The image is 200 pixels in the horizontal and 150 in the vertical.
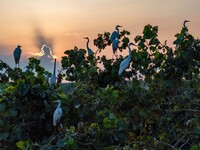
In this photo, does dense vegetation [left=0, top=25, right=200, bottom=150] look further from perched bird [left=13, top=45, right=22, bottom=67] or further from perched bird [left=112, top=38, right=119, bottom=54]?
perched bird [left=13, top=45, right=22, bottom=67]

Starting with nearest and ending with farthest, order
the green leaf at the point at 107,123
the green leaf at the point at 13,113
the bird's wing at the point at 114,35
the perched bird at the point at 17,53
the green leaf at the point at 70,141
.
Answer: the green leaf at the point at 70,141 < the green leaf at the point at 107,123 < the green leaf at the point at 13,113 < the bird's wing at the point at 114,35 < the perched bird at the point at 17,53

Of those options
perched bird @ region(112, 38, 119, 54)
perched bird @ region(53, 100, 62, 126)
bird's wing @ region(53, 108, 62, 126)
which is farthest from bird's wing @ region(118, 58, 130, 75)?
bird's wing @ region(53, 108, 62, 126)

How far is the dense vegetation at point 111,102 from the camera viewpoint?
6380 mm

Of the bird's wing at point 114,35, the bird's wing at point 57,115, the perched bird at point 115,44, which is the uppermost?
the bird's wing at point 114,35

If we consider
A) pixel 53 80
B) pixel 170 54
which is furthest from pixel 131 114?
pixel 53 80

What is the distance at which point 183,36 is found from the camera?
354 inches

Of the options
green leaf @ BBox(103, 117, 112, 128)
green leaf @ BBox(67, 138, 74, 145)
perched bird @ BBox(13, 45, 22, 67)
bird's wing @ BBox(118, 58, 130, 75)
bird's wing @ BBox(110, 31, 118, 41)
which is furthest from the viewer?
perched bird @ BBox(13, 45, 22, 67)

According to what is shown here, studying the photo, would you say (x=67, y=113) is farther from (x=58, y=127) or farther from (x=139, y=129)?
(x=139, y=129)

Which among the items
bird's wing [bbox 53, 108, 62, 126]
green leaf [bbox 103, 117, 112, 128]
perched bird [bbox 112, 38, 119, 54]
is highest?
perched bird [bbox 112, 38, 119, 54]

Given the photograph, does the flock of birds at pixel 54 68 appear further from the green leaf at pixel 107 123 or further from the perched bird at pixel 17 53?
the green leaf at pixel 107 123

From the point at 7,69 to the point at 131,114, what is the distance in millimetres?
2221

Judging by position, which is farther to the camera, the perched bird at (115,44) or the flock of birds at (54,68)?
the perched bird at (115,44)

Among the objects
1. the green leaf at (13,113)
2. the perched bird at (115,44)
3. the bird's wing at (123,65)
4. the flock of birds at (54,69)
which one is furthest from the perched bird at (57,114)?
the perched bird at (115,44)

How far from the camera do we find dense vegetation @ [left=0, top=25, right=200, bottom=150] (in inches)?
251
